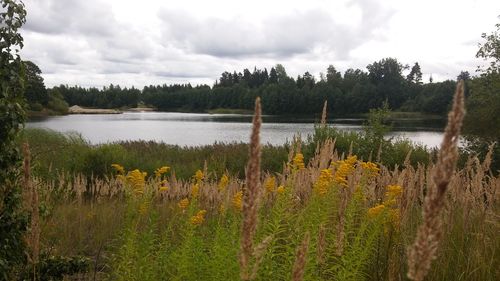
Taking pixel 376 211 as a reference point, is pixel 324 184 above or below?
above

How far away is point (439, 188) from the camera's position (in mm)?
831

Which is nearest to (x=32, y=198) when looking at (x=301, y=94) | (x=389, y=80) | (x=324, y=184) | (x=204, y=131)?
(x=324, y=184)

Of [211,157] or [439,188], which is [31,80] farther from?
[211,157]

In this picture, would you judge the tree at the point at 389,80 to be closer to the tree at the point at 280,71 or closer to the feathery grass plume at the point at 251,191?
the tree at the point at 280,71

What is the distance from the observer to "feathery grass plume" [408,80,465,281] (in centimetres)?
82

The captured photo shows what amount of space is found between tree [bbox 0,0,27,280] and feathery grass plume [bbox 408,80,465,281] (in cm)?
314

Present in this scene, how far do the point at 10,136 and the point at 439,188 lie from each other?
130 inches

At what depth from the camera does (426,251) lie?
858mm

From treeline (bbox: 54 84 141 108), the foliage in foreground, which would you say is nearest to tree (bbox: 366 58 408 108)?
treeline (bbox: 54 84 141 108)

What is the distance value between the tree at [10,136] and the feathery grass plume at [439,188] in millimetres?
3139

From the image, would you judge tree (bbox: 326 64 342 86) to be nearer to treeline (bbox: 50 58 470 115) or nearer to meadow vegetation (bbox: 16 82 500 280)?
treeline (bbox: 50 58 470 115)

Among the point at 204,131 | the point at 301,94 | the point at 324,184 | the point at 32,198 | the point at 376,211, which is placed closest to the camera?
the point at 32,198

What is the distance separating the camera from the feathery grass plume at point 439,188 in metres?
0.82

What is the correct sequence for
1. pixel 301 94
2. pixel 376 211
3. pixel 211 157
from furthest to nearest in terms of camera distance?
pixel 301 94
pixel 211 157
pixel 376 211
